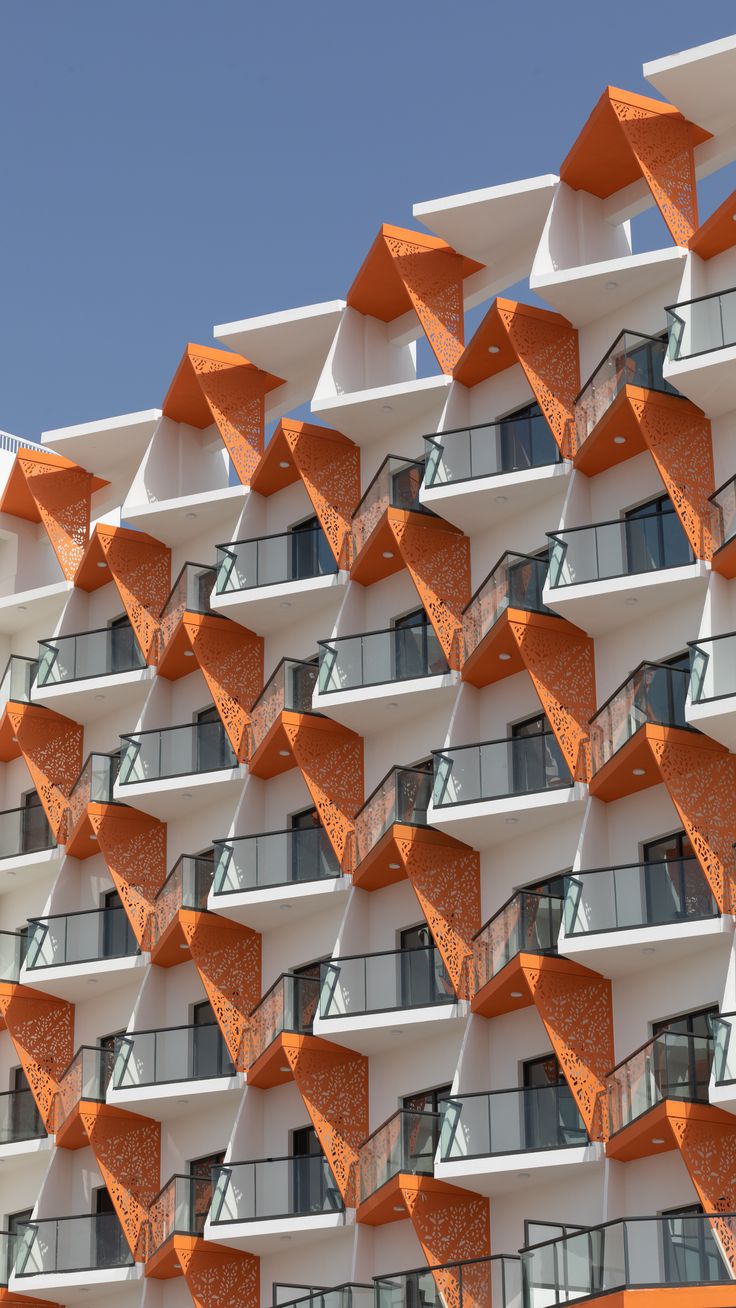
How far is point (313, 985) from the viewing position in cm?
4525

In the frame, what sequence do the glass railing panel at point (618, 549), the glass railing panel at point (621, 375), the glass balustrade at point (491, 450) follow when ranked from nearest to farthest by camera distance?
the glass railing panel at point (618, 549), the glass railing panel at point (621, 375), the glass balustrade at point (491, 450)

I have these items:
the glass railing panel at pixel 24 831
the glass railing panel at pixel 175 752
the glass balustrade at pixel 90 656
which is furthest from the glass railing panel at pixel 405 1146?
the glass railing panel at pixel 24 831

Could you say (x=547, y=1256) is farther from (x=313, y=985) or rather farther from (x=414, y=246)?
(x=414, y=246)

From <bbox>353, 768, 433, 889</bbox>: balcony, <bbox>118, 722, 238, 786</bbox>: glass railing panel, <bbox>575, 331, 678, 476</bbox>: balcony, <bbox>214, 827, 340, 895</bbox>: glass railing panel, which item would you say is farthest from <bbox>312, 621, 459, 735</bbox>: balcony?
<bbox>575, 331, 678, 476</bbox>: balcony

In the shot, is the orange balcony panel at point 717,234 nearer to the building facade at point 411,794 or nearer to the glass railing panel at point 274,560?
the building facade at point 411,794

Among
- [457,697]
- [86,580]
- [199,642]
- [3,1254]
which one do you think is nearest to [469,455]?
[457,697]

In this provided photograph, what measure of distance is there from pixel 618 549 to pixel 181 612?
14.6m

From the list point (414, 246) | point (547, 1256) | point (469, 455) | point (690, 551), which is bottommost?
point (547, 1256)

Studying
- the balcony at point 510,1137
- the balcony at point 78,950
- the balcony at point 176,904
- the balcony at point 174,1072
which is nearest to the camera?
the balcony at point 510,1137

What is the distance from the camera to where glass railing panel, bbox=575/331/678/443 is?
41.7 metres

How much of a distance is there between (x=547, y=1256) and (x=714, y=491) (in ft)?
47.3

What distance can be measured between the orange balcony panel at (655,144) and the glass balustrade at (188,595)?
567 inches

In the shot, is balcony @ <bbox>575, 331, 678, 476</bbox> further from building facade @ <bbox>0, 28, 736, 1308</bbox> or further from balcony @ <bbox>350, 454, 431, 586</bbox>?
balcony @ <bbox>350, 454, 431, 586</bbox>

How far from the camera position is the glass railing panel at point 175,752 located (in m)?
50.3
